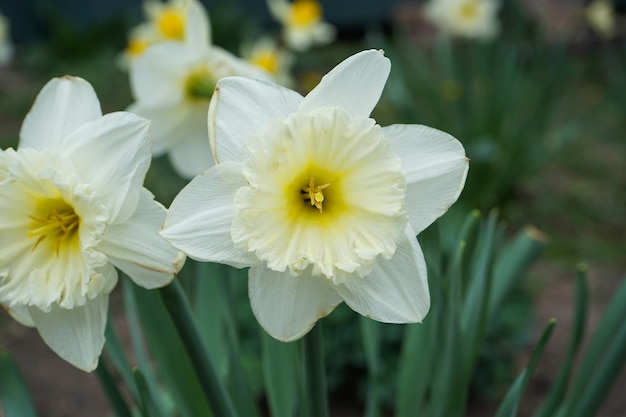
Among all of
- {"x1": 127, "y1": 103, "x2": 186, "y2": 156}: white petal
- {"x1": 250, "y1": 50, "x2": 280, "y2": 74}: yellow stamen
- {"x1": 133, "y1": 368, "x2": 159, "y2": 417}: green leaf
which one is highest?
{"x1": 127, "y1": 103, "x2": 186, "y2": 156}: white petal

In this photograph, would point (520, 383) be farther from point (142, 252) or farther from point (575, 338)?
point (142, 252)

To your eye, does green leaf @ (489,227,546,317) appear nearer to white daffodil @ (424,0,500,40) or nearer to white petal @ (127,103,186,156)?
white petal @ (127,103,186,156)

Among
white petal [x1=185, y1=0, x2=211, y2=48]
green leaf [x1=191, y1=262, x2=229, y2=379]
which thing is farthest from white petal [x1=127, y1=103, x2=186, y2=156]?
green leaf [x1=191, y1=262, x2=229, y2=379]

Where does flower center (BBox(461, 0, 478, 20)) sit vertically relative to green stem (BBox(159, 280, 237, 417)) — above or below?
below

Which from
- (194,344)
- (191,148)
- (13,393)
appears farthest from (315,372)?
(191,148)

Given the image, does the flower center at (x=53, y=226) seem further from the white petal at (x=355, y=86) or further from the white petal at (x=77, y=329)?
the white petal at (x=355, y=86)

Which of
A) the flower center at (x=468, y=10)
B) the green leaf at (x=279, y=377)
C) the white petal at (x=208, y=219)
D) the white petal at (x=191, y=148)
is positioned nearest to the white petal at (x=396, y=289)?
A: the white petal at (x=208, y=219)

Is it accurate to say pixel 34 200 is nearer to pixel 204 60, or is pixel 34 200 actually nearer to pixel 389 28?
pixel 204 60
